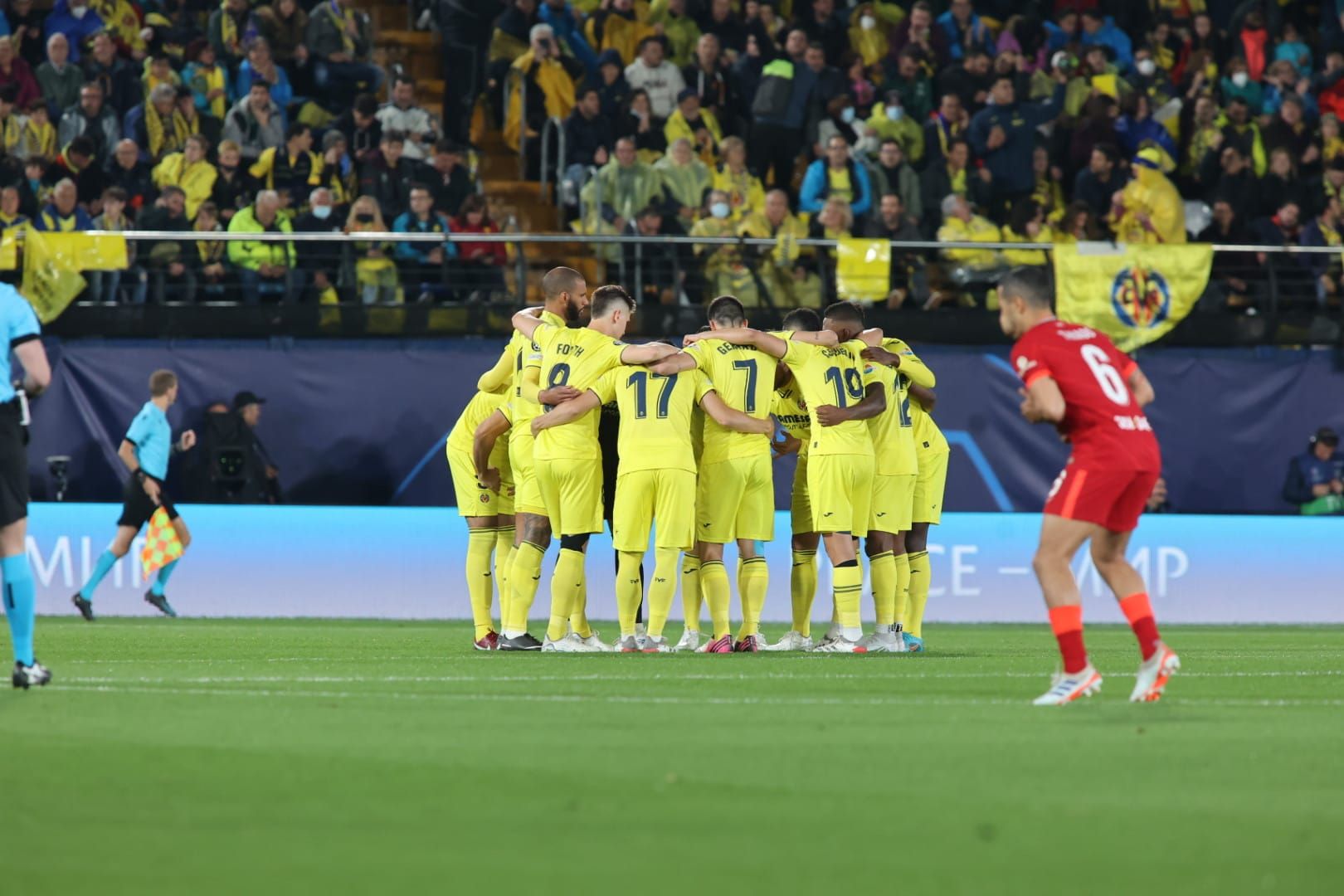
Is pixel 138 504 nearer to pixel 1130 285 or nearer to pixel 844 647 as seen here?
pixel 844 647

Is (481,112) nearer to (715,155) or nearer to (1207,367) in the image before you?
(715,155)

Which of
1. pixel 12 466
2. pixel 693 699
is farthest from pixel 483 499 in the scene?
pixel 693 699

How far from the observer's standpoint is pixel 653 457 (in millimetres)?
13320

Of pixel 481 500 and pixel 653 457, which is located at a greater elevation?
pixel 653 457

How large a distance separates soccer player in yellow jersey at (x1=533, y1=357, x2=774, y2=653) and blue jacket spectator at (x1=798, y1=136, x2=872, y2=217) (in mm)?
9328

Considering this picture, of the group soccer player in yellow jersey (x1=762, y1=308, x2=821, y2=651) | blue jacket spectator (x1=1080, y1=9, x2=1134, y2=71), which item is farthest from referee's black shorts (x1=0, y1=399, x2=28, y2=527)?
blue jacket spectator (x1=1080, y1=9, x2=1134, y2=71)

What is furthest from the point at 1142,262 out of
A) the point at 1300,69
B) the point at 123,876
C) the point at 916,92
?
the point at 123,876

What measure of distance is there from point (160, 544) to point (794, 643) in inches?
307

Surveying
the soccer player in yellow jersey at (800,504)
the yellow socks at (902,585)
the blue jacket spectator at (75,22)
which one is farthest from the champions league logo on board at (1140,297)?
the blue jacket spectator at (75,22)

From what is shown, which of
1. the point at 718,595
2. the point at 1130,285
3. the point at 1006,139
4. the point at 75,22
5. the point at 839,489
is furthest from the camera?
the point at 75,22

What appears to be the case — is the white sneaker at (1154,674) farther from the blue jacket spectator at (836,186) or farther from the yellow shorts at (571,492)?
the blue jacket spectator at (836,186)

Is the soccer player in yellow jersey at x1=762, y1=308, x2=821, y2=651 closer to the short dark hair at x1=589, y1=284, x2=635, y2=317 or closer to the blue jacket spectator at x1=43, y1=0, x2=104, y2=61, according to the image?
the short dark hair at x1=589, y1=284, x2=635, y2=317

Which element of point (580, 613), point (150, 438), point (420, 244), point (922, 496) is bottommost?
point (580, 613)

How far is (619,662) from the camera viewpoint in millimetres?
12391
